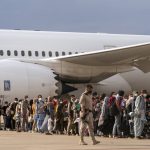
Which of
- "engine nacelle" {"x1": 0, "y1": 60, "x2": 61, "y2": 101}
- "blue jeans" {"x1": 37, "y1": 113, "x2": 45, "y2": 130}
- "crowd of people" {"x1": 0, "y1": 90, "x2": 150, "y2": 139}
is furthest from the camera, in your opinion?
"engine nacelle" {"x1": 0, "y1": 60, "x2": 61, "y2": 101}

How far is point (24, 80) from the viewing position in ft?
78.9

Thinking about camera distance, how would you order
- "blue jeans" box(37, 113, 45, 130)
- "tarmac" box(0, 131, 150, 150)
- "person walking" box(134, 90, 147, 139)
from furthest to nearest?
"blue jeans" box(37, 113, 45, 130)
"person walking" box(134, 90, 147, 139)
"tarmac" box(0, 131, 150, 150)

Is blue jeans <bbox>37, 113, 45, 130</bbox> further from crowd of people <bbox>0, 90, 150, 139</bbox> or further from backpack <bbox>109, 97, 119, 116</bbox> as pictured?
backpack <bbox>109, 97, 119, 116</bbox>

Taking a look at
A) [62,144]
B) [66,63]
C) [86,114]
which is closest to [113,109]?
[86,114]

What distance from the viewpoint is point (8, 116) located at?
23.0 meters

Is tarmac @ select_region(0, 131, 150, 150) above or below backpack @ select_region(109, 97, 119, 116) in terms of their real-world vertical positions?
below

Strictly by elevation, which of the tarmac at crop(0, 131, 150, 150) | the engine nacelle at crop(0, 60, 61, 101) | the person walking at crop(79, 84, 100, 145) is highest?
the engine nacelle at crop(0, 60, 61, 101)

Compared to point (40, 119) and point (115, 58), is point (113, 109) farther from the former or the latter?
point (115, 58)

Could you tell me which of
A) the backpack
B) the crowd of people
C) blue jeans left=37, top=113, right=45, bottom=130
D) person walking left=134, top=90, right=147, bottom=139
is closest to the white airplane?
the crowd of people

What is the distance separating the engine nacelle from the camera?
78.0 feet

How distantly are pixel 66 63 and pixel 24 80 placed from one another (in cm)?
330

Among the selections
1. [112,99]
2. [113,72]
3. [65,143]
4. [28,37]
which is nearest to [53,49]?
[28,37]

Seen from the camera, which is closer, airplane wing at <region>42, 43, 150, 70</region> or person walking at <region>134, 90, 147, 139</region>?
person walking at <region>134, 90, 147, 139</region>

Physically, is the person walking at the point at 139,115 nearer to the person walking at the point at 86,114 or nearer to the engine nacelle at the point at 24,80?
the person walking at the point at 86,114
